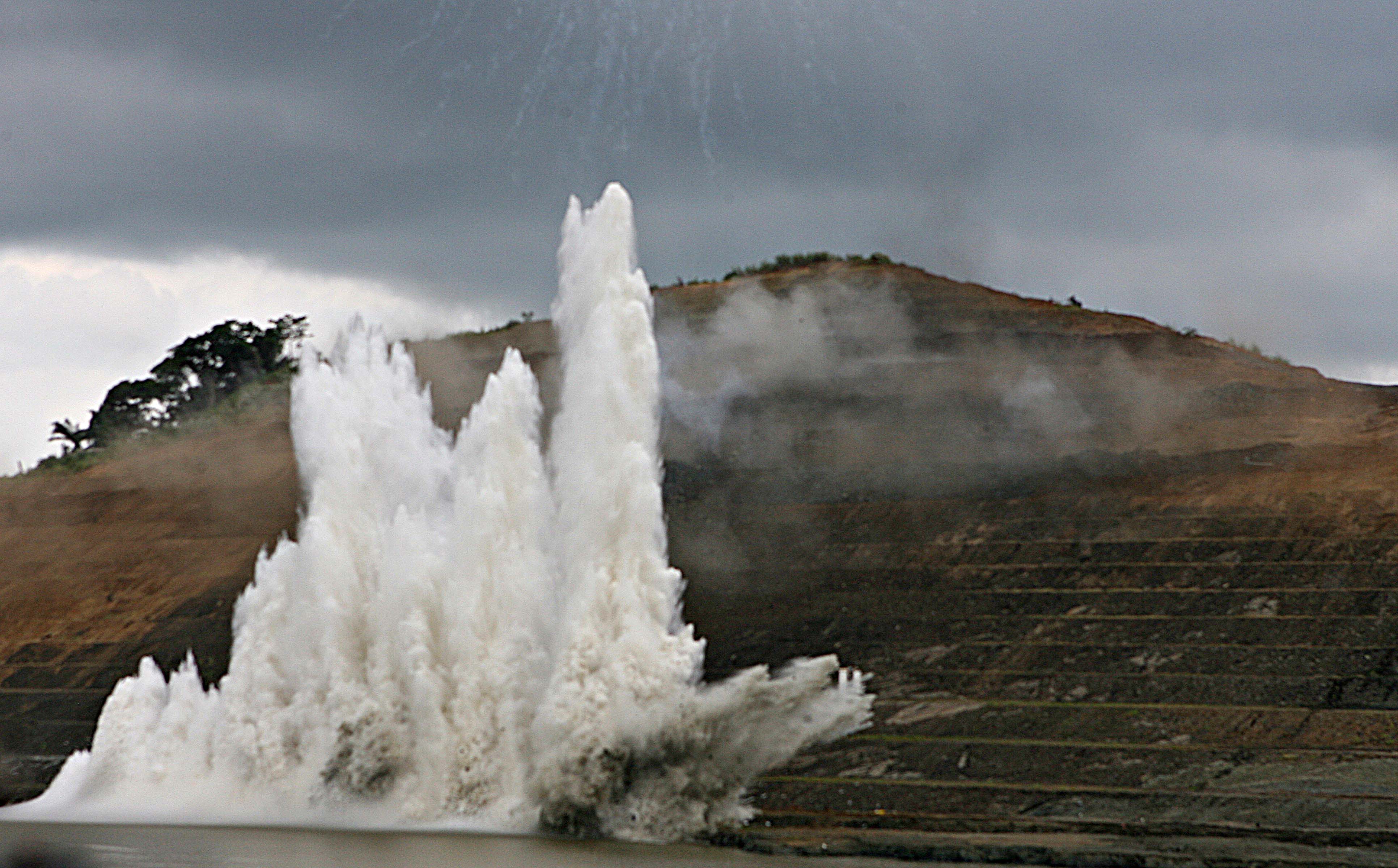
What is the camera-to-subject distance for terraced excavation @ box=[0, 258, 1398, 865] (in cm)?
3422

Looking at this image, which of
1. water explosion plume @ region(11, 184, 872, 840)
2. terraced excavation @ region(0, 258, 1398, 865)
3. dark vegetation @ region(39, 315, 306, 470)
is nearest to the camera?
water explosion plume @ region(11, 184, 872, 840)

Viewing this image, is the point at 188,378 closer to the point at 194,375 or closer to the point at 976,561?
the point at 194,375

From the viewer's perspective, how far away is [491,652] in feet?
119

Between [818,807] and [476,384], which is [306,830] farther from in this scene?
[476,384]

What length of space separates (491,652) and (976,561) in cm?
1703

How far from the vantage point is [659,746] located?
33.3 m

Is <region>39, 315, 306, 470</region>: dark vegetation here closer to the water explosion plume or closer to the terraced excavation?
the terraced excavation

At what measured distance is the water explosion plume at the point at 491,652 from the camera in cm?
3378

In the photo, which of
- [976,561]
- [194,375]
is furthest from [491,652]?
[194,375]

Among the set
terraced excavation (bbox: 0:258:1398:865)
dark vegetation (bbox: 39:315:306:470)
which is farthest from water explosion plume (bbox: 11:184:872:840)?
dark vegetation (bbox: 39:315:306:470)

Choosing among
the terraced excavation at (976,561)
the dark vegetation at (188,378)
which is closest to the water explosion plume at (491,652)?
the terraced excavation at (976,561)

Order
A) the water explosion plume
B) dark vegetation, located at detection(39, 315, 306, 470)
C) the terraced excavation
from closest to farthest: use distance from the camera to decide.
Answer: the water explosion plume < the terraced excavation < dark vegetation, located at detection(39, 315, 306, 470)

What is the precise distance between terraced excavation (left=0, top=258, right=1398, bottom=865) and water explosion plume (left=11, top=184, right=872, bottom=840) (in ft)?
9.37

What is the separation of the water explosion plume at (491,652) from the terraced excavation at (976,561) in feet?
9.37
